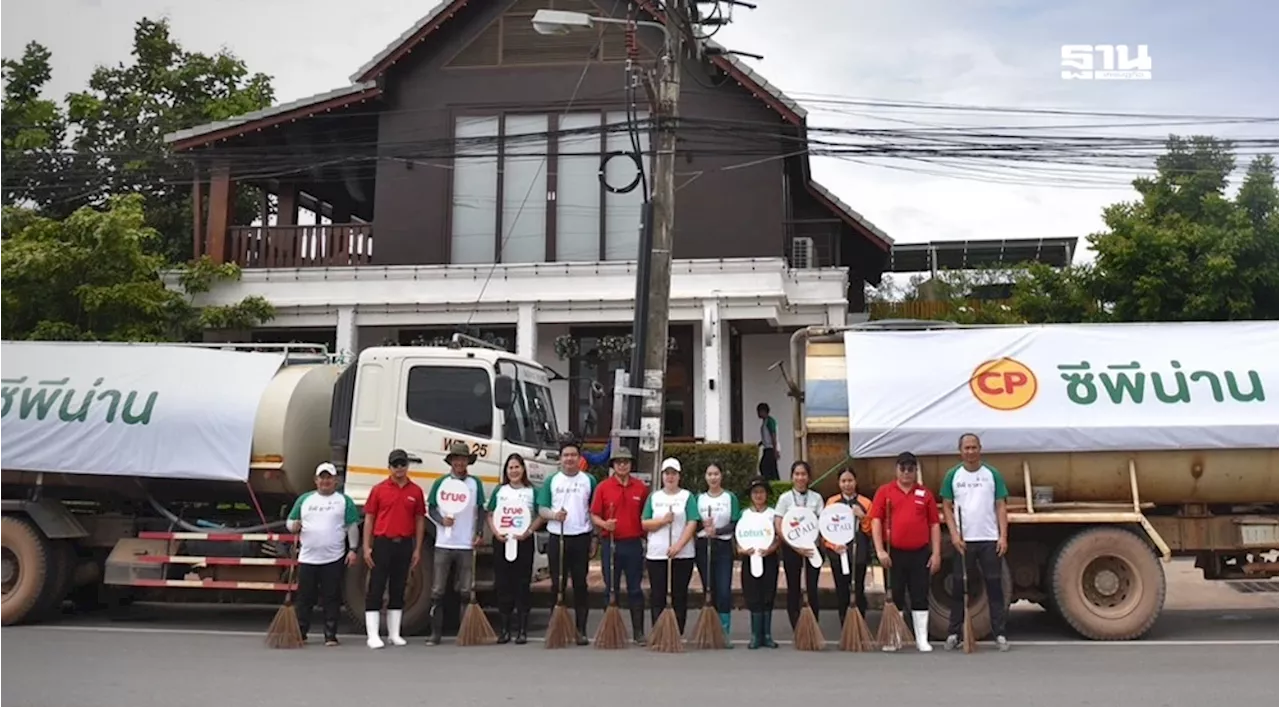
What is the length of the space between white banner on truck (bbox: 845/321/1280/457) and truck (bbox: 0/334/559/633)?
3.42 metres

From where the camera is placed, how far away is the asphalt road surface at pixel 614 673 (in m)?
7.37

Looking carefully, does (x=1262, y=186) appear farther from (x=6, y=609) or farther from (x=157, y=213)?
(x=157, y=213)

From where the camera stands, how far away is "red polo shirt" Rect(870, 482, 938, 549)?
941cm

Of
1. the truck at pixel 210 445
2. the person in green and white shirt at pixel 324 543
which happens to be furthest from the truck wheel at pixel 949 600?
the person in green and white shirt at pixel 324 543

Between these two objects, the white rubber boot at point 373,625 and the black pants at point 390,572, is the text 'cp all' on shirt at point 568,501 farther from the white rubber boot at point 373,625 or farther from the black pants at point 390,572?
the white rubber boot at point 373,625

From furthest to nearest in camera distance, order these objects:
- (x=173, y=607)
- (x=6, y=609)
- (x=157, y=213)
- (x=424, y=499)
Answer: (x=157, y=213), (x=173, y=607), (x=6, y=609), (x=424, y=499)

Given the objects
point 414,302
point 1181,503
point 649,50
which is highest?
point 649,50

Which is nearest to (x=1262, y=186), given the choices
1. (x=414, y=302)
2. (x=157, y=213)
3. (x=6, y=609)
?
(x=414, y=302)

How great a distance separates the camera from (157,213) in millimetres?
24297

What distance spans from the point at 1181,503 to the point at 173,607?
10.9 metres

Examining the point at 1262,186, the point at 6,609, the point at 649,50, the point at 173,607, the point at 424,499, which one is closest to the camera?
the point at 424,499

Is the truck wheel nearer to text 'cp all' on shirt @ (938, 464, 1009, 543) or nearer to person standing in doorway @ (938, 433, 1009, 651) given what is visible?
person standing in doorway @ (938, 433, 1009, 651)

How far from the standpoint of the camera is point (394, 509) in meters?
9.85

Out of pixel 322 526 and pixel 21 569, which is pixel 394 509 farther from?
pixel 21 569
